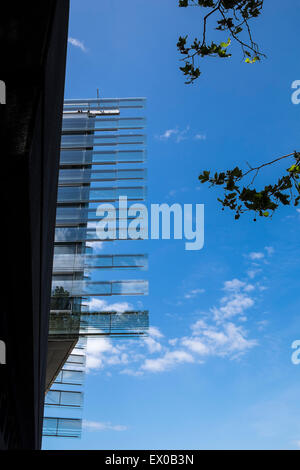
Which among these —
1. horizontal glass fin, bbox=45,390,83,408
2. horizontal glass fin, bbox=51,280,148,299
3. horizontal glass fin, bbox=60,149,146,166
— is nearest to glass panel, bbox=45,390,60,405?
horizontal glass fin, bbox=45,390,83,408

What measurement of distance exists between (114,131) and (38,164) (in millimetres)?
18909

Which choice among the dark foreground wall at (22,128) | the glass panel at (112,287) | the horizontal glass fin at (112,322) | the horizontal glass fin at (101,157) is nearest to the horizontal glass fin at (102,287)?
the glass panel at (112,287)

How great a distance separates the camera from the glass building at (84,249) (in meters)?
15.7

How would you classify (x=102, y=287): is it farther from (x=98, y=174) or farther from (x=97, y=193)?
(x=98, y=174)

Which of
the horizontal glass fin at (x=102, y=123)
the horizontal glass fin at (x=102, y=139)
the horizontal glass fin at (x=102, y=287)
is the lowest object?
the horizontal glass fin at (x=102, y=287)

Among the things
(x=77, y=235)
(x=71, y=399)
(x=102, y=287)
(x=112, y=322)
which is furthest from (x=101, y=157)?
(x=71, y=399)

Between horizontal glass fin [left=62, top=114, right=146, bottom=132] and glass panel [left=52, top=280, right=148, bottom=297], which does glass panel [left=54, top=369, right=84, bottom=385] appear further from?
horizontal glass fin [left=62, top=114, right=146, bottom=132]

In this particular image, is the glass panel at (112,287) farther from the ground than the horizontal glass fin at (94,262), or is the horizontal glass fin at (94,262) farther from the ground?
the horizontal glass fin at (94,262)

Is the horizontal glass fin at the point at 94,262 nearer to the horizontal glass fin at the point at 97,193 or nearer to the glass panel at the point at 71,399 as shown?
the horizontal glass fin at the point at 97,193

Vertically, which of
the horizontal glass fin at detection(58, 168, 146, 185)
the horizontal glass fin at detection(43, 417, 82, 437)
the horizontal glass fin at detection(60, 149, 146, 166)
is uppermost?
the horizontal glass fin at detection(60, 149, 146, 166)

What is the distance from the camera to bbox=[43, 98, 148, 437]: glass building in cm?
1570

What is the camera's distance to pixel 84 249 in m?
17.8

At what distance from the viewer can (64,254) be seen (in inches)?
688

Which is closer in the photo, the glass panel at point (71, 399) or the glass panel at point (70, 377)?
the glass panel at point (71, 399)
